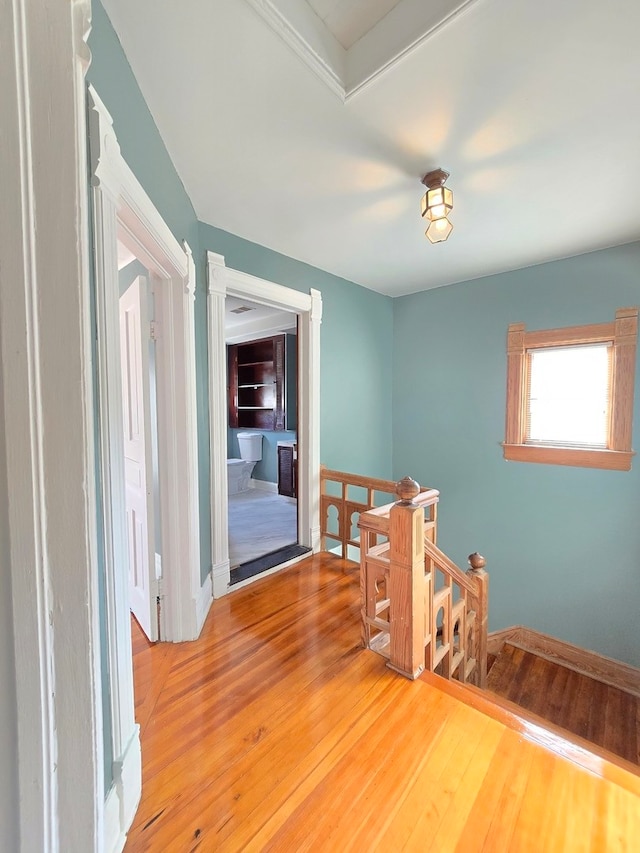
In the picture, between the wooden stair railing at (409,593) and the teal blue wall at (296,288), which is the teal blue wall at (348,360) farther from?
the wooden stair railing at (409,593)

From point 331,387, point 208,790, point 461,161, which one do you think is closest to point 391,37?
point 461,161

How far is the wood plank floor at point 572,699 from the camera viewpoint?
2.42 meters

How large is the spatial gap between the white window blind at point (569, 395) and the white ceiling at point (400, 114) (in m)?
1.02

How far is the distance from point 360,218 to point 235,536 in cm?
295

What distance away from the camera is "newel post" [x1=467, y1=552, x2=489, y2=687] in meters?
2.35

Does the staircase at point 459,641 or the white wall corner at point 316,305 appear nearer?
the staircase at point 459,641

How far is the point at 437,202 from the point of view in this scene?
1.77 metres

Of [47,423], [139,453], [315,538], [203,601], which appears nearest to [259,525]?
[315,538]

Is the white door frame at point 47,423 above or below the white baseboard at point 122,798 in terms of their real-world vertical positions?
above

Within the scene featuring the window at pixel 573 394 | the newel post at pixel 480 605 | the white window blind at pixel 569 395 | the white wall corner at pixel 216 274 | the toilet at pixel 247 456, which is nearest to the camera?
the white wall corner at pixel 216 274

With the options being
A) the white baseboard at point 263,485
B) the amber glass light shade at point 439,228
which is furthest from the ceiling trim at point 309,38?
the white baseboard at point 263,485

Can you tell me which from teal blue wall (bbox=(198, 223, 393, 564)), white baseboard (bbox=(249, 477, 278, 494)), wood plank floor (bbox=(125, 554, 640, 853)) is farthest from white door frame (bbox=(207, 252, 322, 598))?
white baseboard (bbox=(249, 477, 278, 494))

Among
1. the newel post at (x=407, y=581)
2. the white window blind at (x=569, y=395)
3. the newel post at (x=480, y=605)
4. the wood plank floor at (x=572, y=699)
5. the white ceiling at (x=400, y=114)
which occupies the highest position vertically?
the white ceiling at (x=400, y=114)

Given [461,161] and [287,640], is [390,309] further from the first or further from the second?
[287,640]
